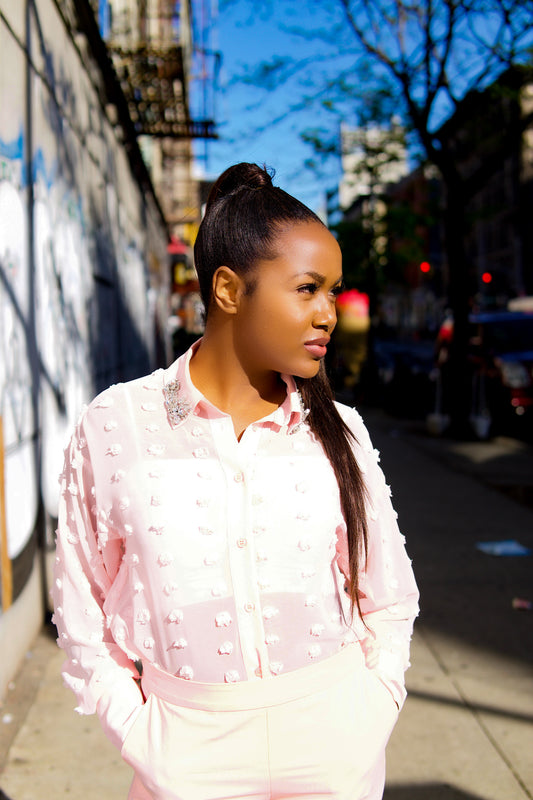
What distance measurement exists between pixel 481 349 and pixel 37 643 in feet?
36.6

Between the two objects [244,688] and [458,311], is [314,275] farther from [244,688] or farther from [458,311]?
[458,311]

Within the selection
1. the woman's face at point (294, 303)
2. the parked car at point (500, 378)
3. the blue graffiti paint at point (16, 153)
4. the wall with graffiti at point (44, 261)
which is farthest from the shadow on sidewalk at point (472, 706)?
the parked car at point (500, 378)

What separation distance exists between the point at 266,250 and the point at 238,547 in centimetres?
54

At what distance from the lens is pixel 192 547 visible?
1524 millimetres

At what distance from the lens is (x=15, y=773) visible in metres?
3.30

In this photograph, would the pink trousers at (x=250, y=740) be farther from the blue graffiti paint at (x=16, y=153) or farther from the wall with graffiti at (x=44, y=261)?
the blue graffiti paint at (x=16, y=153)

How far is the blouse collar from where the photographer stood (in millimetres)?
1637

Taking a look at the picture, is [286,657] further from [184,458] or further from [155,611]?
[184,458]

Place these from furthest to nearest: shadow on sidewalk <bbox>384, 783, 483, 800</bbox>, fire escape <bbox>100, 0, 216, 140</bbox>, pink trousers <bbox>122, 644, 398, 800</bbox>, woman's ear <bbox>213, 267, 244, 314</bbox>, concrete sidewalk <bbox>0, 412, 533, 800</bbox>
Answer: fire escape <bbox>100, 0, 216, 140</bbox> < concrete sidewalk <bbox>0, 412, 533, 800</bbox> < shadow on sidewalk <bbox>384, 783, 483, 800</bbox> < woman's ear <bbox>213, 267, 244, 314</bbox> < pink trousers <bbox>122, 644, 398, 800</bbox>

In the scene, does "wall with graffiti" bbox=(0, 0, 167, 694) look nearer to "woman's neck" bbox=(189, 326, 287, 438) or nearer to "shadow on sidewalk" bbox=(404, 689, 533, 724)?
"shadow on sidewalk" bbox=(404, 689, 533, 724)

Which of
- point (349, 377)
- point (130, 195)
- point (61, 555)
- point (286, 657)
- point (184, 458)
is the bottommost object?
point (349, 377)

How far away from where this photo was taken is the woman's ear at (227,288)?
5.29 ft

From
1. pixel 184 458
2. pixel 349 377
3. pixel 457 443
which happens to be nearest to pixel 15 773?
pixel 184 458

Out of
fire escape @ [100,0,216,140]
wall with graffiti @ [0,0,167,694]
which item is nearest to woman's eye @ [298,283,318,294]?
wall with graffiti @ [0,0,167,694]
